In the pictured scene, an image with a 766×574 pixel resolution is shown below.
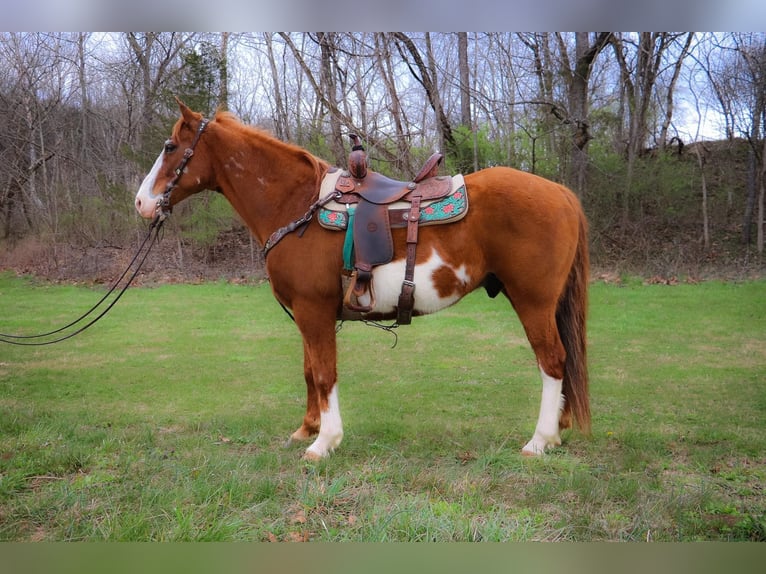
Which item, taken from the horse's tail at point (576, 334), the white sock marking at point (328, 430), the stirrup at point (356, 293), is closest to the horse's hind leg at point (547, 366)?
the horse's tail at point (576, 334)

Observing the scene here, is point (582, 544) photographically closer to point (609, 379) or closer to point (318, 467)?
point (318, 467)

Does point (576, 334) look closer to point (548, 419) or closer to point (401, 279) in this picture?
point (548, 419)

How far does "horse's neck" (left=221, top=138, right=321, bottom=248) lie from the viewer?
2.64m

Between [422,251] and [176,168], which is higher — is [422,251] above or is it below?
below

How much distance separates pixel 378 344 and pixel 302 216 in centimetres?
153

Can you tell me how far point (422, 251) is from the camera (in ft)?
8.20

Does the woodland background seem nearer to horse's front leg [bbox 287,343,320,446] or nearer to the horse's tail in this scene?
the horse's tail

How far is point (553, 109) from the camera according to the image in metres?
3.32

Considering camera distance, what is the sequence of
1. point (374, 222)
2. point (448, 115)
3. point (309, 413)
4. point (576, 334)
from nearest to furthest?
point (374, 222)
point (576, 334)
point (309, 413)
point (448, 115)

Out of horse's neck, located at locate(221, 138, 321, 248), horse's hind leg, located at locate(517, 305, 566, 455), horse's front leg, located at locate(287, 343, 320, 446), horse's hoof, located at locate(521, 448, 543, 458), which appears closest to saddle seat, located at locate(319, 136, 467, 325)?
horse's neck, located at locate(221, 138, 321, 248)

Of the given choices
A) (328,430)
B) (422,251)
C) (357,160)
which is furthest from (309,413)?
(357,160)

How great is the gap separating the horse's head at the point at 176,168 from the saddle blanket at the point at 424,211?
0.68m

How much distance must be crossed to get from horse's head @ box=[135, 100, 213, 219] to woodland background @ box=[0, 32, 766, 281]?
0.80m

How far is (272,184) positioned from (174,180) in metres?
Answer: 0.47
